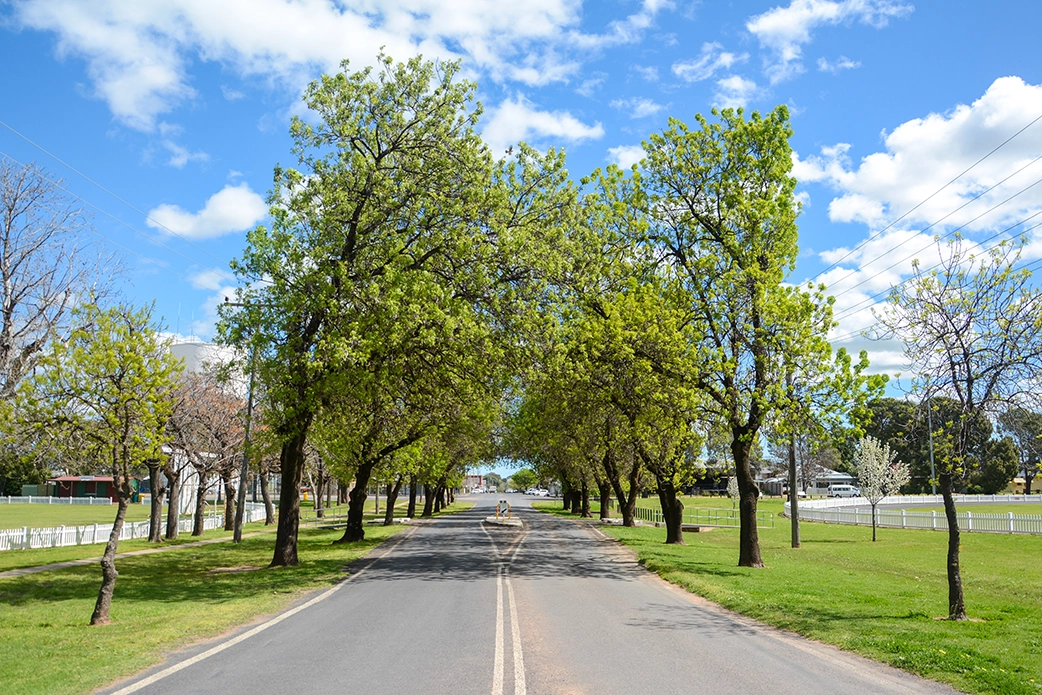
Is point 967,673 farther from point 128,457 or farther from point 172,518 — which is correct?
point 172,518

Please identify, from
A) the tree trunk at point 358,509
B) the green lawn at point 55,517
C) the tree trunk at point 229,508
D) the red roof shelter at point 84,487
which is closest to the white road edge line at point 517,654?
the tree trunk at point 358,509

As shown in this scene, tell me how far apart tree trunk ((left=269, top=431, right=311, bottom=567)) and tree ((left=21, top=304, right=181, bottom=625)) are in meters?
7.48

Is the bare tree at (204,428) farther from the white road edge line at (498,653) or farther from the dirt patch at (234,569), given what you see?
the white road edge line at (498,653)

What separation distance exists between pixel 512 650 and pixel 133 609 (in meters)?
8.02

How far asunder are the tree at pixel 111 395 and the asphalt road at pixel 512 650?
12.4 feet

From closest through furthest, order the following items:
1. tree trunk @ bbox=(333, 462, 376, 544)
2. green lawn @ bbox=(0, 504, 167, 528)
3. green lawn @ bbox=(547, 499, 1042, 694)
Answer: green lawn @ bbox=(547, 499, 1042, 694) < tree trunk @ bbox=(333, 462, 376, 544) < green lawn @ bbox=(0, 504, 167, 528)

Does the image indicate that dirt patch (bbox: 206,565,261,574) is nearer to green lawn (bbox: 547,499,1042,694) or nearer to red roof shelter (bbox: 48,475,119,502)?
green lawn (bbox: 547,499,1042,694)

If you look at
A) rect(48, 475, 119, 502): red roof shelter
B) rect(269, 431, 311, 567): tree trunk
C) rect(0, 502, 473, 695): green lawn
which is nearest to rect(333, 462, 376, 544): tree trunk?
rect(0, 502, 473, 695): green lawn

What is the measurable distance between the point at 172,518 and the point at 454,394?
19.6 metres

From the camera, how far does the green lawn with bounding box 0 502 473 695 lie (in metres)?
8.78

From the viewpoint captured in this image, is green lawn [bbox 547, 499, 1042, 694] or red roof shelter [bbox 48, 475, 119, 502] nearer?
green lawn [bbox 547, 499, 1042, 694]

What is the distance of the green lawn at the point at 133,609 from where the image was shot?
346 inches

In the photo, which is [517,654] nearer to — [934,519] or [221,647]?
[221,647]

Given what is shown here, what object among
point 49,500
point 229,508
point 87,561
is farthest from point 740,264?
point 49,500
